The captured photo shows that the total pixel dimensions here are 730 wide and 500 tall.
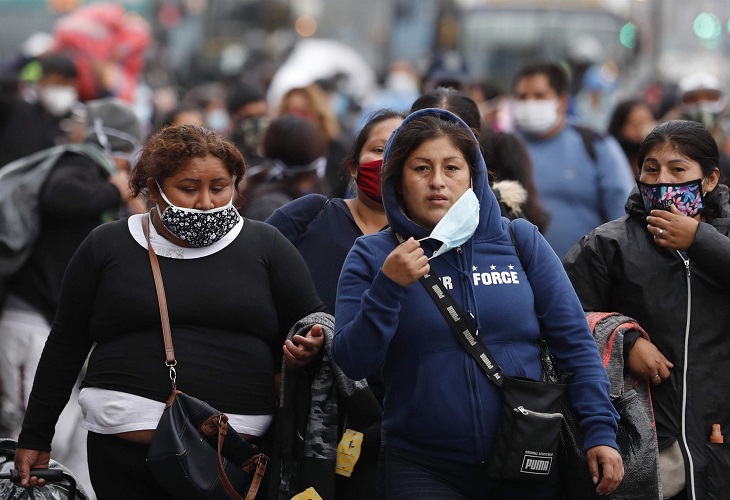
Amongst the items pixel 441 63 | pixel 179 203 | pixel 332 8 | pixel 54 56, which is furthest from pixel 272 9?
pixel 179 203

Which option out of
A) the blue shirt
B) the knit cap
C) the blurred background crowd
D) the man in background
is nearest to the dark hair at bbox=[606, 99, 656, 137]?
the man in background

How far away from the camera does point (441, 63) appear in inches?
576

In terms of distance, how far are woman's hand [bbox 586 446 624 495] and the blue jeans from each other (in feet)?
0.55

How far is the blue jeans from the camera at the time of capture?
437 cm

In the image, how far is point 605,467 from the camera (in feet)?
14.4

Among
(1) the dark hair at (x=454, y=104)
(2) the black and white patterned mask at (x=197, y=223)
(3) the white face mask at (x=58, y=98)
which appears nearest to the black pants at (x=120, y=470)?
(2) the black and white patterned mask at (x=197, y=223)

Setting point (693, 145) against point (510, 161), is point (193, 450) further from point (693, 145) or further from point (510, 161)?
point (510, 161)

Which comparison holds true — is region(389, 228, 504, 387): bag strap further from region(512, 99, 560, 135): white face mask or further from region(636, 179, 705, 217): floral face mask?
region(512, 99, 560, 135): white face mask

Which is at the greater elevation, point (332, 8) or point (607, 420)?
point (607, 420)

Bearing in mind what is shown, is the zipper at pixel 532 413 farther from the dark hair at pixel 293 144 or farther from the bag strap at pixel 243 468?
the dark hair at pixel 293 144

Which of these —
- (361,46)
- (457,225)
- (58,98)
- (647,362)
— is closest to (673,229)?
(647,362)

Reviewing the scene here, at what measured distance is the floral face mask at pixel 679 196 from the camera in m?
5.12

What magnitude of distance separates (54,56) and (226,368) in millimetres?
6187

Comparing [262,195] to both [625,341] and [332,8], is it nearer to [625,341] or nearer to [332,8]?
[625,341]
